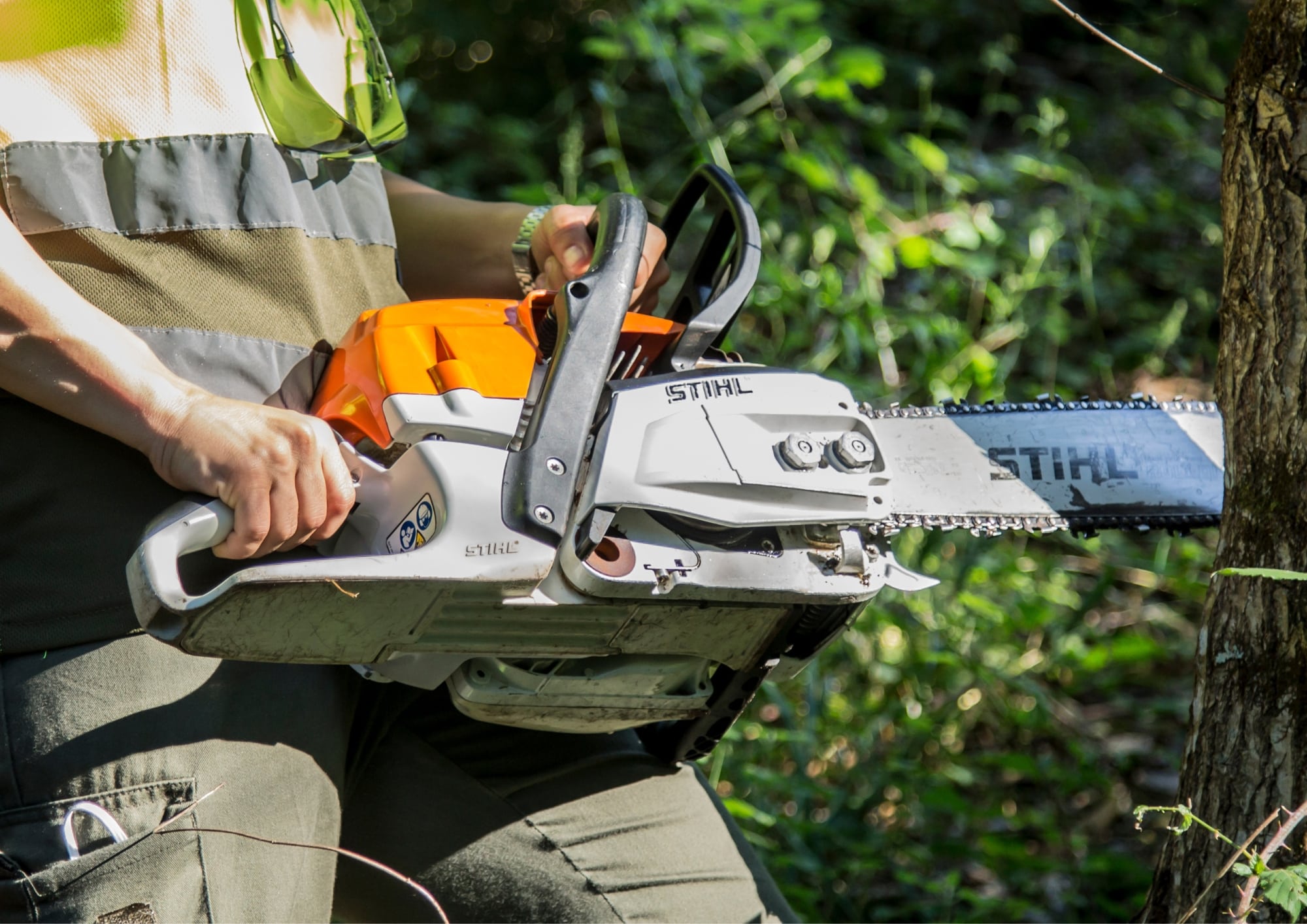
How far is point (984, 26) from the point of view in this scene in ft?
16.2

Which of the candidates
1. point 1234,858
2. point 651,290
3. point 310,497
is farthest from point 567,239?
point 1234,858

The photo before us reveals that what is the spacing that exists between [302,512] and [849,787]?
5.58 ft

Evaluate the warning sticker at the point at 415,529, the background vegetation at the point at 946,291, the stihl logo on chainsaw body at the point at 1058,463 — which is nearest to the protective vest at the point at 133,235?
the warning sticker at the point at 415,529

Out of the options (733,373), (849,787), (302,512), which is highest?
(733,373)

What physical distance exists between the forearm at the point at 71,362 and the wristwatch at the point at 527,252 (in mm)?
589

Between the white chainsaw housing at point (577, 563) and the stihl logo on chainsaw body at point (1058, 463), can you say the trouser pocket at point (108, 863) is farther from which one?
the stihl logo on chainsaw body at point (1058, 463)

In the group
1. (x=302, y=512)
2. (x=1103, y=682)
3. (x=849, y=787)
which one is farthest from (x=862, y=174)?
(x=302, y=512)

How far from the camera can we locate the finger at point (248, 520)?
110cm

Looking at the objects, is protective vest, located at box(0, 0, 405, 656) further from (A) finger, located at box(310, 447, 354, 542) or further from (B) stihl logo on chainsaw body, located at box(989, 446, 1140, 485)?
(B) stihl logo on chainsaw body, located at box(989, 446, 1140, 485)

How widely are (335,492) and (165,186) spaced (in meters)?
0.41

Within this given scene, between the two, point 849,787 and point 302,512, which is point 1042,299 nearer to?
point 849,787

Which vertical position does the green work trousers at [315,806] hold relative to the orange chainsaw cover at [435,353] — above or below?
below

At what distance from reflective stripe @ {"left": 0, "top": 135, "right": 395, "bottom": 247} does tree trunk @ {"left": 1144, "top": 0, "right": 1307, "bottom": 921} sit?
42.5 inches

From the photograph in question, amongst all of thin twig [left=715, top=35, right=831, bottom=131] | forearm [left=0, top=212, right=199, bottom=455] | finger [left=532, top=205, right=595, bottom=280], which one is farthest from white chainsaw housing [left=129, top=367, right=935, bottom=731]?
thin twig [left=715, top=35, right=831, bottom=131]
